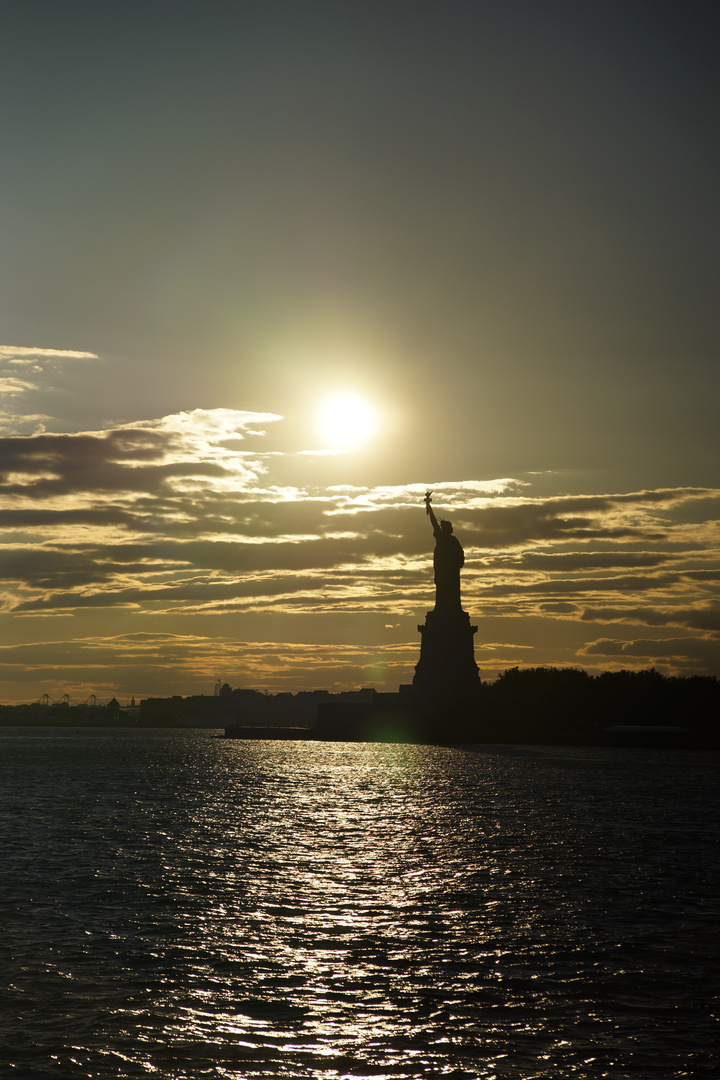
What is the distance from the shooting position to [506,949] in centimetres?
1955

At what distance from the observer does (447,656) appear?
11225 centimetres

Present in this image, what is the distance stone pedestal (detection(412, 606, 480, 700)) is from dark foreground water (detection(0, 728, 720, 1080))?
2575 inches

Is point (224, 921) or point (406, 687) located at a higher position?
point (406, 687)

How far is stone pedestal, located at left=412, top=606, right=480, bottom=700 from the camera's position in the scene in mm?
111812

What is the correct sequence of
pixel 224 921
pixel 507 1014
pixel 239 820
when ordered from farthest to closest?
pixel 239 820 < pixel 224 921 < pixel 507 1014

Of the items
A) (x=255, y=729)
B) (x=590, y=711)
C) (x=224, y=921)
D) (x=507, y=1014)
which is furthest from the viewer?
(x=255, y=729)

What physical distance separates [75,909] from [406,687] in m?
98.1

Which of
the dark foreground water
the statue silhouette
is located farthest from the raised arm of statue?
the dark foreground water

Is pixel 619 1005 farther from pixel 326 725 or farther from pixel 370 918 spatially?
pixel 326 725

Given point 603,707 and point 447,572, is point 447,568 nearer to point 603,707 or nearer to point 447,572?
point 447,572

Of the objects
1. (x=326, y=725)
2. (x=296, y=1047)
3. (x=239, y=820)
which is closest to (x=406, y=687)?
(x=326, y=725)

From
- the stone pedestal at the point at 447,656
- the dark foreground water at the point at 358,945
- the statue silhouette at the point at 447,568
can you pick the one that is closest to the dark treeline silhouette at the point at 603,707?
the stone pedestal at the point at 447,656

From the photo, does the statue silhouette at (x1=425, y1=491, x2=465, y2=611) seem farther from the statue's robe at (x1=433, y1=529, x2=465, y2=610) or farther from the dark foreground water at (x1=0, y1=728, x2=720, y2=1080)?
the dark foreground water at (x1=0, y1=728, x2=720, y2=1080)

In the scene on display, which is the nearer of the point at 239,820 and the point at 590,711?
the point at 239,820
